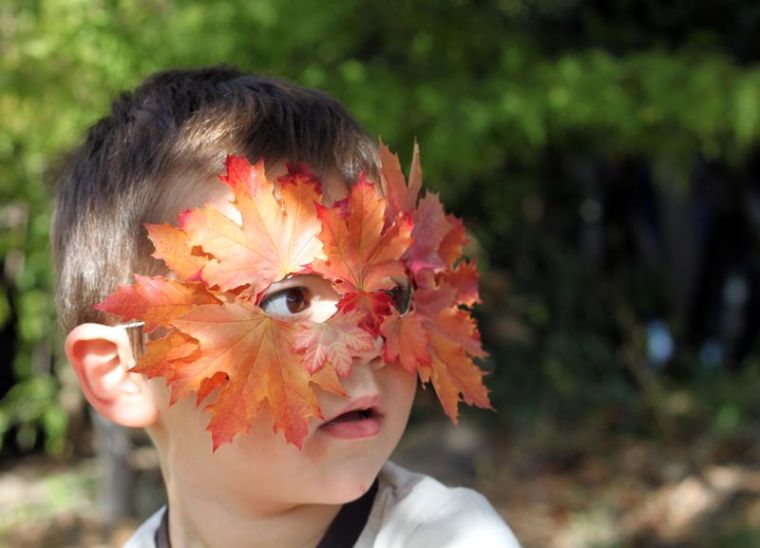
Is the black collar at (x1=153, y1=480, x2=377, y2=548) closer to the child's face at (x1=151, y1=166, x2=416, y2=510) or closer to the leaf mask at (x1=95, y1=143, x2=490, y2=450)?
the child's face at (x1=151, y1=166, x2=416, y2=510)

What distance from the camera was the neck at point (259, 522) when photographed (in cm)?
171

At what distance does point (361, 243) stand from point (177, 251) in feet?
0.89

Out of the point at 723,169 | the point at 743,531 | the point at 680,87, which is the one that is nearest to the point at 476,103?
the point at 680,87

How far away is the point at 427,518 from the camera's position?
5.61 ft

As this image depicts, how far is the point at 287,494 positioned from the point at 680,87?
10.3 ft

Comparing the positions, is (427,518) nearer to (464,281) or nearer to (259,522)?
(259,522)

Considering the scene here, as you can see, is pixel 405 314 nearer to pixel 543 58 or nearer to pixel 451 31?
pixel 451 31

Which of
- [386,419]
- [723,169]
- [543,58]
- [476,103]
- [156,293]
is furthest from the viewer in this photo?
[723,169]

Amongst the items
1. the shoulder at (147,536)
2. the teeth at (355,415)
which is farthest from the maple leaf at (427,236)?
the shoulder at (147,536)

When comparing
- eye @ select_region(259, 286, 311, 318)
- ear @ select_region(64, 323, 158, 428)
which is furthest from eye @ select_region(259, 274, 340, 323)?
ear @ select_region(64, 323, 158, 428)

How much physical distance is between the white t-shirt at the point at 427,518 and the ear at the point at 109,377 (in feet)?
1.39

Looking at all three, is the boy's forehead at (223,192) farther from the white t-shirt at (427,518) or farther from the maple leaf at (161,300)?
the white t-shirt at (427,518)

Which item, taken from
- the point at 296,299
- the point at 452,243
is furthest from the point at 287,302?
the point at 452,243

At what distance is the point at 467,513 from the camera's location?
1677mm
